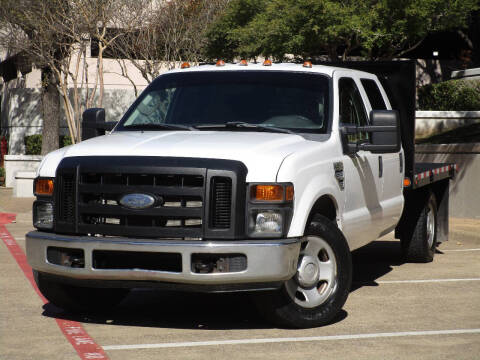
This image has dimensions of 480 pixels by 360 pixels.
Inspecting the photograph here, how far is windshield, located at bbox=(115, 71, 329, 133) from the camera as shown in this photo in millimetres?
7945

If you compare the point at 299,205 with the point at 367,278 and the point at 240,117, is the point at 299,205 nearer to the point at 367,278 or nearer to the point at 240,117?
the point at 240,117

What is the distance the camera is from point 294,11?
2514cm

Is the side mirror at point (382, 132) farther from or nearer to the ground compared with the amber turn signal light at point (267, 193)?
farther from the ground

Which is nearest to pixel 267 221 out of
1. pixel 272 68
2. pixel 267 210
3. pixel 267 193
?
pixel 267 210

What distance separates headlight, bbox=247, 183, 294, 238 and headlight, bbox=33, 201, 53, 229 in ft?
5.23

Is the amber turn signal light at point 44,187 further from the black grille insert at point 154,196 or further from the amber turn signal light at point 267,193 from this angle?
the amber turn signal light at point 267,193

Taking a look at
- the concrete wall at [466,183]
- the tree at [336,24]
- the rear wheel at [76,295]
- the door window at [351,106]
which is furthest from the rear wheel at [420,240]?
the tree at [336,24]

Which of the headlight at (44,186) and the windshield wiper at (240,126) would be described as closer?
the headlight at (44,186)

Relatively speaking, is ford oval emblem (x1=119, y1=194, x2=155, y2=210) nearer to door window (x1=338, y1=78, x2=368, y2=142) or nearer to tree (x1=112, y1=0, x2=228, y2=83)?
door window (x1=338, y1=78, x2=368, y2=142)

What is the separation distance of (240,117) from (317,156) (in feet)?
3.25

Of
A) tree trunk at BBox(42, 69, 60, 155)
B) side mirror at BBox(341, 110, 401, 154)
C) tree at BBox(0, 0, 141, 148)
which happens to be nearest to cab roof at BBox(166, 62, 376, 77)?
side mirror at BBox(341, 110, 401, 154)

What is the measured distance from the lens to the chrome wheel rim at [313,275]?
704 centimetres

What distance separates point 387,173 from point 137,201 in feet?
10.6

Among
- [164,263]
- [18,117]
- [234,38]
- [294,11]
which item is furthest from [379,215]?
[18,117]
